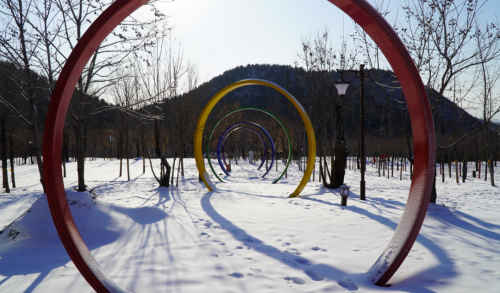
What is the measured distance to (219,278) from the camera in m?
3.17

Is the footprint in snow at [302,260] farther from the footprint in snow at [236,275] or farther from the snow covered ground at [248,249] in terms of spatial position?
the footprint in snow at [236,275]

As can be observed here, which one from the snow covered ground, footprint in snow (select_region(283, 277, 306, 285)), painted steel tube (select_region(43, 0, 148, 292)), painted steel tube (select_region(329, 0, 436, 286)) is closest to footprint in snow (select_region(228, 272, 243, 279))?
the snow covered ground

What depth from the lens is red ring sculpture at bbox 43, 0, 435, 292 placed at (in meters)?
2.80

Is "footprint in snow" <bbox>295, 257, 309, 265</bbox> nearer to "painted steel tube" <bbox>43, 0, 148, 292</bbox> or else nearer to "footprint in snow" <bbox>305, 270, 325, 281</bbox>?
"footprint in snow" <bbox>305, 270, 325, 281</bbox>

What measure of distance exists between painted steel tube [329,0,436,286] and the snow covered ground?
29 cm

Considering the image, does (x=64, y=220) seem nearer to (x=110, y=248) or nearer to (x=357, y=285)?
(x=110, y=248)

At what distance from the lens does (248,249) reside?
4141 millimetres

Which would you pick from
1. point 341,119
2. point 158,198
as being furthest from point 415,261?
point 341,119

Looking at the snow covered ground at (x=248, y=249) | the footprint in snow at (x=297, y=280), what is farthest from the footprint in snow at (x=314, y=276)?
the footprint in snow at (x=297, y=280)

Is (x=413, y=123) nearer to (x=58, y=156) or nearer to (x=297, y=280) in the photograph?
(x=297, y=280)

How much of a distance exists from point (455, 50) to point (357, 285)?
22.6ft

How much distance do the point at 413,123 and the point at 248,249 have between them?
275 centimetres

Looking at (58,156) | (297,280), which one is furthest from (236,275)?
(58,156)

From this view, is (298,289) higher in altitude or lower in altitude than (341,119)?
lower
